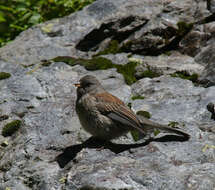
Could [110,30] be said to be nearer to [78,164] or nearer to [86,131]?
[86,131]

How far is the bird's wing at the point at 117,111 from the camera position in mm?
5723

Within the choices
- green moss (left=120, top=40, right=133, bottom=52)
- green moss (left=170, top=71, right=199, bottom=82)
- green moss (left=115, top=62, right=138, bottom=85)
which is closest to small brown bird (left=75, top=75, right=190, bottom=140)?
green moss (left=115, top=62, right=138, bottom=85)

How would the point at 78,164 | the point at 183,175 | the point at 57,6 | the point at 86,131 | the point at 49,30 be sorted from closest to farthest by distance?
the point at 183,175, the point at 78,164, the point at 86,131, the point at 49,30, the point at 57,6

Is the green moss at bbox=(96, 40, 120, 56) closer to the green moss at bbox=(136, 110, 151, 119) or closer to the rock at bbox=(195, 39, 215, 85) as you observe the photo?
the rock at bbox=(195, 39, 215, 85)

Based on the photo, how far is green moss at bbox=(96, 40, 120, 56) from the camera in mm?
8469

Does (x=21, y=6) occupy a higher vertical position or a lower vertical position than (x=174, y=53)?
higher

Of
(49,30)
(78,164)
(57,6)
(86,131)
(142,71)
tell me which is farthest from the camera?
(57,6)

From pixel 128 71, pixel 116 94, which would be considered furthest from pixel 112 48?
pixel 116 94

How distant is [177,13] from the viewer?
8477mm


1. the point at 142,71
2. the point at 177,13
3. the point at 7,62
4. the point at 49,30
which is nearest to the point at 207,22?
the point at 177,13

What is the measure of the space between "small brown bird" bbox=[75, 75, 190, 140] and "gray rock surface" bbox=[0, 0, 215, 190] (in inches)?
8.0

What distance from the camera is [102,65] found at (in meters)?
7.94

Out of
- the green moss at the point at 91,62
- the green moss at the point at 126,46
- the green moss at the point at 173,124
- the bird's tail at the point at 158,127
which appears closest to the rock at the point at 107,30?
the green moss at the point at 126,46

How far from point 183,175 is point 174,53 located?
403 cm
